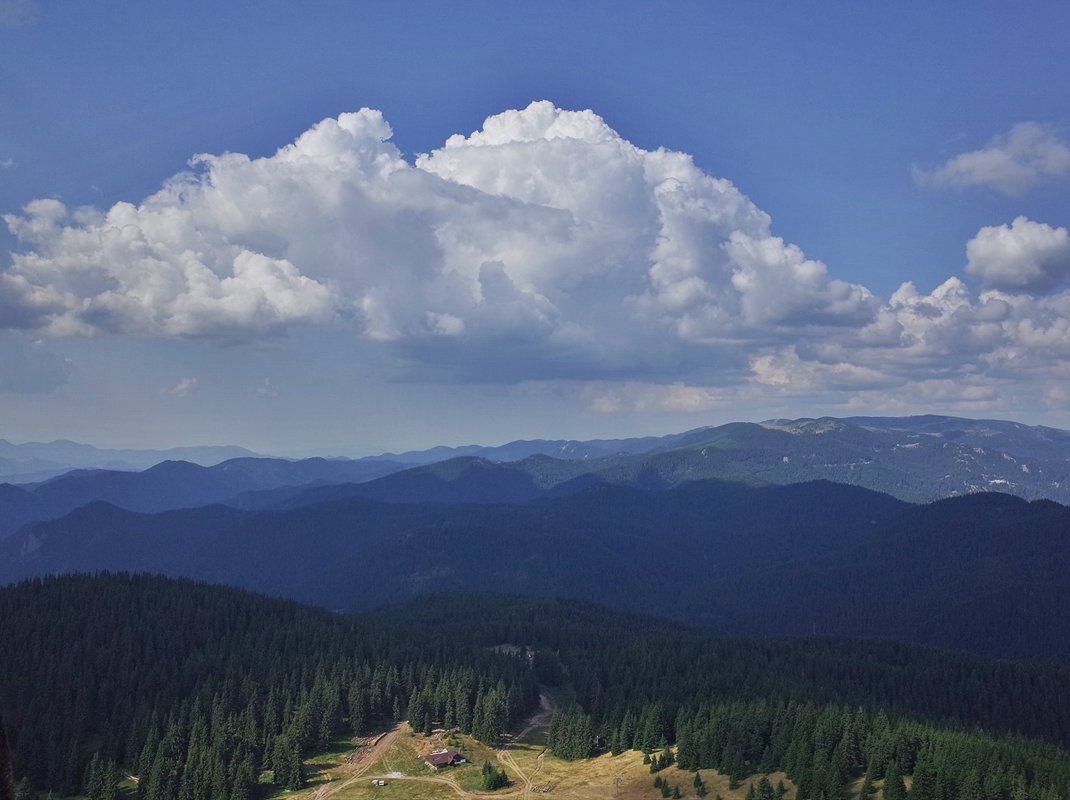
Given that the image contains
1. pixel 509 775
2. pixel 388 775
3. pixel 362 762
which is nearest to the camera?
pixel 509 775

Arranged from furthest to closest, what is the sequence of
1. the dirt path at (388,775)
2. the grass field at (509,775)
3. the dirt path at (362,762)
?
1. the dirt path at (362,762)
2. the dirt path at (388,775)
3. the grass field at (509,775)

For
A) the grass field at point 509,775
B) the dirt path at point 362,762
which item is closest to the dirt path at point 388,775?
the dirt path at point 362,762

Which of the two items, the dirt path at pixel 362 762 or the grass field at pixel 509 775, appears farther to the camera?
the dirt path at pixel 362 762

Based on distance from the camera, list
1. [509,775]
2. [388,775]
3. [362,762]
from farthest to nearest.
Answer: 1. [362,762]
2. [388,775]
3. [509,775]

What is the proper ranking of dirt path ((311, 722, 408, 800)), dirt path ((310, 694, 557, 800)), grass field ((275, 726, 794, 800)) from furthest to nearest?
dirt path ((311, 722, 408, 800)), dirt path ((310, 694, 557, 800)), grass field ((275, 726, 794, 800))

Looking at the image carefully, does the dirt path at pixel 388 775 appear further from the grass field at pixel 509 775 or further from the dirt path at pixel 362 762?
the grass field at pixel 509 775

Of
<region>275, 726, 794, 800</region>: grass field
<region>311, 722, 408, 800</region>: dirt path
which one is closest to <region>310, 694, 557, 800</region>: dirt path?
<region>311, 722, 408, 800</region>: dirt path

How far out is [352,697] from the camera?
629ft

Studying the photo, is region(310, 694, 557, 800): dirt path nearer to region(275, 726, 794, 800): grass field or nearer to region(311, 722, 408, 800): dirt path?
region(311, 722, 408, 800): dirt path

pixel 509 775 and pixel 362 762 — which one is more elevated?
pixel 509 775

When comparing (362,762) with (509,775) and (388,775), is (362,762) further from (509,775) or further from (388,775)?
(509,775)

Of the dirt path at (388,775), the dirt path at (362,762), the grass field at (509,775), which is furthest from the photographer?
the dirt path at (362,762)

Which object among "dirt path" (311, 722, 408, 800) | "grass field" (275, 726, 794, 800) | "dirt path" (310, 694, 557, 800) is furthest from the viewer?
"dirt path" (311, 722, 408, 800)

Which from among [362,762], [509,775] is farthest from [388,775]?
[509,775]
